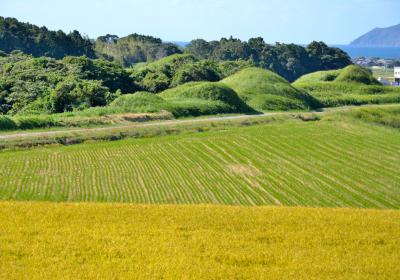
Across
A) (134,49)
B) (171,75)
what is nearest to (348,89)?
(171,75)

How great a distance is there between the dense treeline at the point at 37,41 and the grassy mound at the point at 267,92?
64.7 meters

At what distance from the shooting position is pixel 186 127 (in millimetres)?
54594

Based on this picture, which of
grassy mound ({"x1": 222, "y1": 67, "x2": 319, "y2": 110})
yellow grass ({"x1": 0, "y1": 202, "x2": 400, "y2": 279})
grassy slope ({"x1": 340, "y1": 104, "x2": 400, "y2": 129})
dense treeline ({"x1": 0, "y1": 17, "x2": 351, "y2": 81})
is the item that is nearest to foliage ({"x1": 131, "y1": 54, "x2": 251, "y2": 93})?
grassy mound ({"x1": 222, "y1": 67, "x2": 319, "y2": 110})

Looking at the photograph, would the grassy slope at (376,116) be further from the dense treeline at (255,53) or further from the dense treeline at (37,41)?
the dense treeline at (255,53)

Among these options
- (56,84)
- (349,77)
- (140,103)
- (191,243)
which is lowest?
(349,77)

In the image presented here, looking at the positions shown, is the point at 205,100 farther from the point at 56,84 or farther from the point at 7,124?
the point at 7,124

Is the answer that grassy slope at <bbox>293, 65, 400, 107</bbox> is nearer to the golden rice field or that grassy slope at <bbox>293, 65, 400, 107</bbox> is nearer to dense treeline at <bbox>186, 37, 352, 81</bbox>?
the golden rice field

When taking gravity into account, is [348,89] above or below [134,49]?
below

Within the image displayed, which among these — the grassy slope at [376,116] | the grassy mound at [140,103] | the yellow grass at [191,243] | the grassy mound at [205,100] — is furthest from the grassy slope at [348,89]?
the yellow grass at [191,243]

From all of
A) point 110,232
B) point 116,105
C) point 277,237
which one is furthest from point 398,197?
point 116,105

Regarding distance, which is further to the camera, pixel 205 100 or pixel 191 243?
pixel 205 100

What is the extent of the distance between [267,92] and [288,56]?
95.1m

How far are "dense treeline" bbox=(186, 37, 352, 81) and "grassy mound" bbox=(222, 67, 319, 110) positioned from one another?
256 ft

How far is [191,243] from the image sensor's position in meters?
17.6
